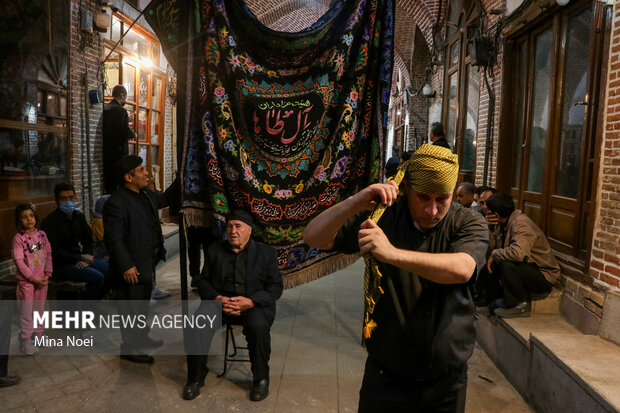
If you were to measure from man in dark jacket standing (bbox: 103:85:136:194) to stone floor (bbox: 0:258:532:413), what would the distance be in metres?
4.65

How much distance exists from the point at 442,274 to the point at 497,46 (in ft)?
21.3

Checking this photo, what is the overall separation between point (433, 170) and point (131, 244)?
3705mm

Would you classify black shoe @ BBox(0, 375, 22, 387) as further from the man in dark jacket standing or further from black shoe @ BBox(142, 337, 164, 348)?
the man in dark jacket standing

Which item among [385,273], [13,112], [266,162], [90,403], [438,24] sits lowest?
[90,403]

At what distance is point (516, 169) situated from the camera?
7.22 m

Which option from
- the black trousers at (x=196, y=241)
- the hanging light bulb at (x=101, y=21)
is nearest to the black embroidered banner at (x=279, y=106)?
the black trousers at (x=196, y=241)

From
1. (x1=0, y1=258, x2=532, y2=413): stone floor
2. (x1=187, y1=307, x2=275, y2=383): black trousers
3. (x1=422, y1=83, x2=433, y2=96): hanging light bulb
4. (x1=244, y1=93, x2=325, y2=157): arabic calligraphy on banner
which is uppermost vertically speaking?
(x1=422, y1=83, x2=433, y2=96): hanging light bulb

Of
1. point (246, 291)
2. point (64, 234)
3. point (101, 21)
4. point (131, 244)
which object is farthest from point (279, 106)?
point (101, 21)

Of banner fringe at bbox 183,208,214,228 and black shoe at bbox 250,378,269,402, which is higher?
banner fringe at bbox 183,208,214,228

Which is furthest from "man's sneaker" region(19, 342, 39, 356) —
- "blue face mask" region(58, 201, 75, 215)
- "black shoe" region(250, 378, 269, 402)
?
"black shoe" region(250, 378, 269, 402)

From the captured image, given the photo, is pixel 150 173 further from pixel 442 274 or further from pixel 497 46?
pixel 442 274

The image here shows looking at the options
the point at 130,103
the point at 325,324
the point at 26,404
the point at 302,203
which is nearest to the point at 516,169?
the point at 325,324

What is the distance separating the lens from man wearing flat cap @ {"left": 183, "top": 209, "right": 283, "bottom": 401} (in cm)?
426

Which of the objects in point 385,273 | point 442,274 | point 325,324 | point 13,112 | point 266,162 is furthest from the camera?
point 13,112
